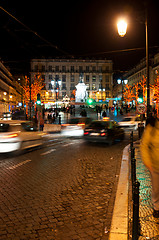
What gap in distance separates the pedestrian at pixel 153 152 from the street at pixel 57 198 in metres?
0.97

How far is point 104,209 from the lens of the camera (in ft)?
17.3

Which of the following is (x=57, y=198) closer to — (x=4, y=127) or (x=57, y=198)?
(x=57, y=198)

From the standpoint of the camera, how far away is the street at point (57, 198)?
435 centimetres

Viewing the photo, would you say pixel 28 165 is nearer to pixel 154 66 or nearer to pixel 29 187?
pixel 29 187

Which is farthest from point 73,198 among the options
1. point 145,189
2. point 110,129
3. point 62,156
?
point 110,129

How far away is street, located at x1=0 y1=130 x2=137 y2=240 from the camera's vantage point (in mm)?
4348

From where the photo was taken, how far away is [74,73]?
11425 centimetres

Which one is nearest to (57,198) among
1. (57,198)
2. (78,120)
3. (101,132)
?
(57,198)

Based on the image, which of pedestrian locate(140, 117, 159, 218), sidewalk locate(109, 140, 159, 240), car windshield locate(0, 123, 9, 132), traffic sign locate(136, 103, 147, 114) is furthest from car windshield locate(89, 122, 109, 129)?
pedestrian locate(140, 117, 159, 218)

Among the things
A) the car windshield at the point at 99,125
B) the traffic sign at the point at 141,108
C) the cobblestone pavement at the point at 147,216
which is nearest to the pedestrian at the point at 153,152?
the cobblestone pavement at the point at 147,216

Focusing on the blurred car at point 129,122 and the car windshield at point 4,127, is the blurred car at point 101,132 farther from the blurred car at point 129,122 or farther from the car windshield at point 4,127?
the blurred car at point 129,122

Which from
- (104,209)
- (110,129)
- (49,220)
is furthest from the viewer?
(110,129)

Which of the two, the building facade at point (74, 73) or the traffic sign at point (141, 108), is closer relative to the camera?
the traffic sign at point (141, 108)

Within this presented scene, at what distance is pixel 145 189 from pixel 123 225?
7.04 ft
